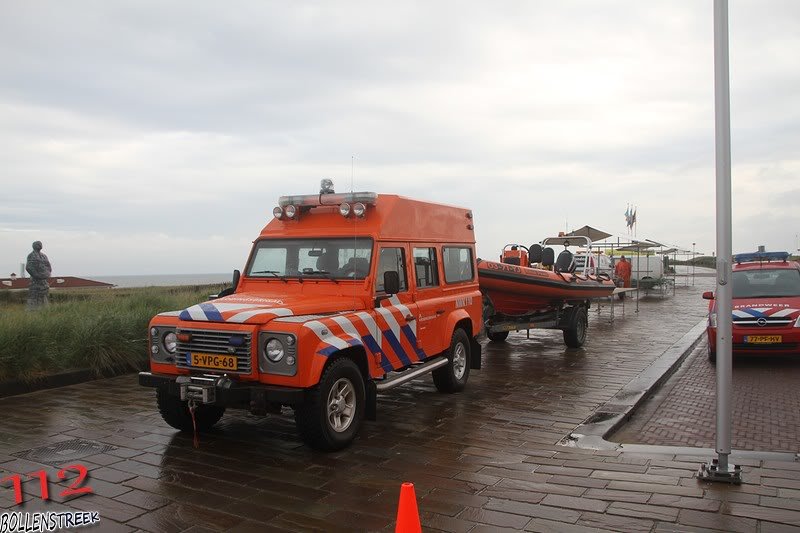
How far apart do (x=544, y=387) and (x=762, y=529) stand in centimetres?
485

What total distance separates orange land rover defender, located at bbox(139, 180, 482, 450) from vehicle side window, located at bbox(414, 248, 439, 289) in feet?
0.08

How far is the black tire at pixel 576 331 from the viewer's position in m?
12.5

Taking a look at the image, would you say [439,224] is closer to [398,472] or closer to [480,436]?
[480,436]

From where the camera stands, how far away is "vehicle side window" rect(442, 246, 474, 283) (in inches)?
336

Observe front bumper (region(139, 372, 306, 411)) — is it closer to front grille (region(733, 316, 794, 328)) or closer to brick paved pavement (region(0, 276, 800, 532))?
brick paved pavement (region(0, 276, 800, 532))

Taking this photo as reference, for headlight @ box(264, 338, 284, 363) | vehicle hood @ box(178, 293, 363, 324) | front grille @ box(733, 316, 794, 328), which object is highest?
vehicle hood @ box(178, 293, 363, 324)

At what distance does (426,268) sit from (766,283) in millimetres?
7284

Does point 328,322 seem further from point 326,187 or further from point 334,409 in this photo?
point 326,187

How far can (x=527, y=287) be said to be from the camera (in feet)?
38.5

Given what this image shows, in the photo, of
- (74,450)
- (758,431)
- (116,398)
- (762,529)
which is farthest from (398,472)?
(116,398)

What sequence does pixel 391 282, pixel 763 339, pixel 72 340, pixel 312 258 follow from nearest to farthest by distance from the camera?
1. pixel 391 282
2. pixel 312 258
3. pixel 72 340
4. pixel 763 339

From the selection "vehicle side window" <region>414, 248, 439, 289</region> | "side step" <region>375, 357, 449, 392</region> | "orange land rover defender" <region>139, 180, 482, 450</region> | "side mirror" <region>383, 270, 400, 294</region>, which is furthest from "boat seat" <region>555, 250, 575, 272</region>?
"side mirror" <region>383, 270, 400, 294</region>

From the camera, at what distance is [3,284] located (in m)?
20.1

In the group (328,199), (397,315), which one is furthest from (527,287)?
(328,199)
